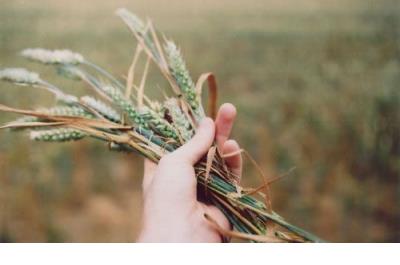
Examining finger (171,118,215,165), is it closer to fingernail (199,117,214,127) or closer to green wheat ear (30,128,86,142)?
fingernail (199,117,214,127)

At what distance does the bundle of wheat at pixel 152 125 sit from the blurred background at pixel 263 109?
0.19 m

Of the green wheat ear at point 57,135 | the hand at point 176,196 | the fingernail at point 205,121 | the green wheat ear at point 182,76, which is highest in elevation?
the green wheat ear at point 182,76

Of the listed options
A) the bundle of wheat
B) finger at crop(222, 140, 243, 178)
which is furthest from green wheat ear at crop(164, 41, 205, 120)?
finger at crop(222, 140, 243, 178)

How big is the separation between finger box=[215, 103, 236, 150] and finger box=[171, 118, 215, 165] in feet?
0.12

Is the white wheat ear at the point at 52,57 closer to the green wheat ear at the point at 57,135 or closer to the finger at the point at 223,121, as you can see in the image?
the green wheat ear at the point at 57,135

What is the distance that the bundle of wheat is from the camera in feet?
→ 2.43

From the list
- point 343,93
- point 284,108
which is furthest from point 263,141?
point 343,93

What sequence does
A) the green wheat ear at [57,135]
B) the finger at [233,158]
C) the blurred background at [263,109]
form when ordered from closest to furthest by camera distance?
the green wheat ear at [57,135], the finger at [233,158], the blurred background at [263,109]

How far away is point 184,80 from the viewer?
0.76m

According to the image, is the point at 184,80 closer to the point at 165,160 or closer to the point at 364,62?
the point at 165,160

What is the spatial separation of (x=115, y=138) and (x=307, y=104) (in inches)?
17.0

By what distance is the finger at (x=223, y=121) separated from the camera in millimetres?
794

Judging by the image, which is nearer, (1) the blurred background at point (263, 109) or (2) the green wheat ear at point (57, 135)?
(2) the green wheat ear at point (57, 135)

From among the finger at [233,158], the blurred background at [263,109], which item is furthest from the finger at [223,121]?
the blurred background at [263,109]
